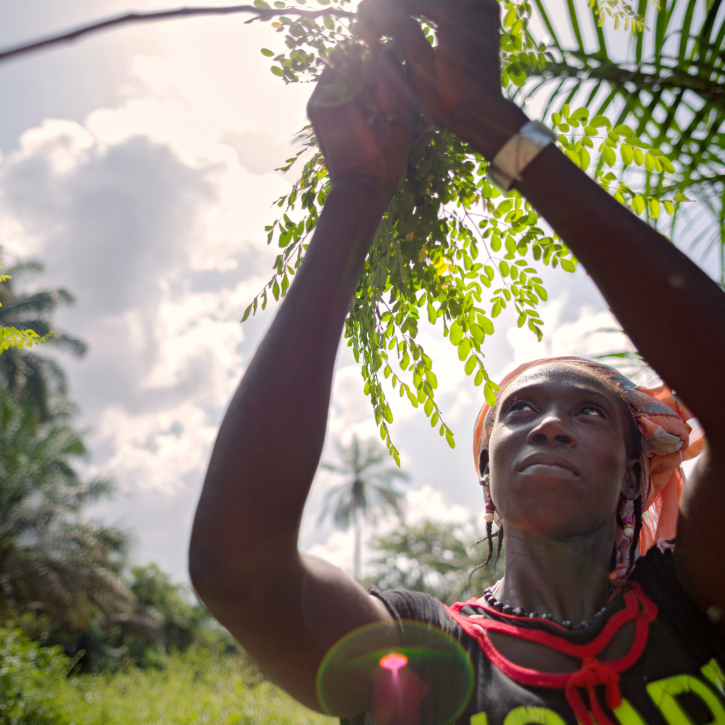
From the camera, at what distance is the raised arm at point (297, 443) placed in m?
1.05

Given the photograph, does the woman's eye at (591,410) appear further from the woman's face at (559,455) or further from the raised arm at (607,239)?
the raised arm at (607,239)

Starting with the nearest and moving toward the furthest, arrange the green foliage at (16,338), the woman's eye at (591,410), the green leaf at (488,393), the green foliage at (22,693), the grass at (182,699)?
the green leaf at (488,393) → the woman's eye at (591,410) → the green foliage at (16,338) → the green foliage at (22,693) → the grass at (182,699)

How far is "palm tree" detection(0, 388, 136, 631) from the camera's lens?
17312 millimetres

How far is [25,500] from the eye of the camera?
1809cm

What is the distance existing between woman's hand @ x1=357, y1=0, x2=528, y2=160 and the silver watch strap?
2cm

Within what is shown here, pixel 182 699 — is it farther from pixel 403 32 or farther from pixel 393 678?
pixel 403 32

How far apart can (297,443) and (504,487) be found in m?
0.90

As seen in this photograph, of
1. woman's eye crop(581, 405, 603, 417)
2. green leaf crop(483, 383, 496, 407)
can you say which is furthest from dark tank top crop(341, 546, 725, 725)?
green leaf crop(483, 383, 496, 407)

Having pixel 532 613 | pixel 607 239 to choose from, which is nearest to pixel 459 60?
pixel 607 239

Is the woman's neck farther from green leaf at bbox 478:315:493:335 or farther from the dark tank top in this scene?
green leaf at bbox 478:315:493:335

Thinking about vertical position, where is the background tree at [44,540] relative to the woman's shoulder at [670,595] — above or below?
above

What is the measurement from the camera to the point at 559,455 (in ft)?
5.50

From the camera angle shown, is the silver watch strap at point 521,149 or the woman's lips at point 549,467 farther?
the woman's lips at point 549,467

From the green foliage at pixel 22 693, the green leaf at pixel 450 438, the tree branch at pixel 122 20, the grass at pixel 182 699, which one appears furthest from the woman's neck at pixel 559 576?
the grass at pixel 182 699
